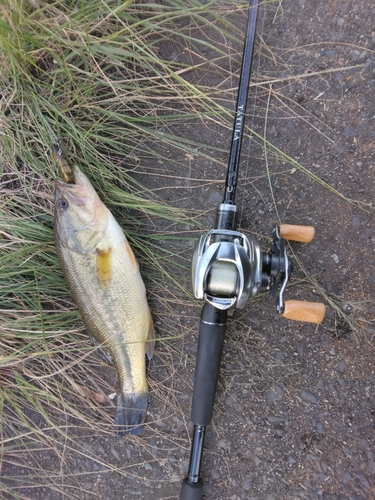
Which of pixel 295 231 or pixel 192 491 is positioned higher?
pixel 295 231

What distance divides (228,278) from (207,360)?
1.52 feet

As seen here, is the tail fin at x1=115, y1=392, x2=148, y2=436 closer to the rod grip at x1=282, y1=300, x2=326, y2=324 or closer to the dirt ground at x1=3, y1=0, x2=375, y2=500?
the dirt ground at x1=3, y1=0, x2=375, y2=500

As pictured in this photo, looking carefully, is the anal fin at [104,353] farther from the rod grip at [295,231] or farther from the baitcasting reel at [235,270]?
the rod grip at [295,231]

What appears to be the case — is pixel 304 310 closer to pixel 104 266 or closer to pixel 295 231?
pixel 295 231

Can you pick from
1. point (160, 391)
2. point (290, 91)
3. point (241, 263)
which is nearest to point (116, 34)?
point (290, 91)

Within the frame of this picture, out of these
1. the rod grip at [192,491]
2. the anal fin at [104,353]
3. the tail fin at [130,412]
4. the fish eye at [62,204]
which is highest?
the fish eye at [62,204]

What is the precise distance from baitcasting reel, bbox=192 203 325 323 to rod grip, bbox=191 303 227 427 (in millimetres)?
127

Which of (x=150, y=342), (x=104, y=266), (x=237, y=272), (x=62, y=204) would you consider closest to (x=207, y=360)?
(x=150, y=342)

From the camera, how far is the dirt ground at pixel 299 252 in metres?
1.85

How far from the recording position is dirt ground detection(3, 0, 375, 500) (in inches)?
72.9

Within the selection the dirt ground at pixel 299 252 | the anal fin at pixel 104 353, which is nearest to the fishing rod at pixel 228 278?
the dirt ground at pixel 299 252

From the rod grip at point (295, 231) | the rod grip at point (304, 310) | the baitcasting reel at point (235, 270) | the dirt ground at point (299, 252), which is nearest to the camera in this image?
the baitcasting reel at point (235, 270)

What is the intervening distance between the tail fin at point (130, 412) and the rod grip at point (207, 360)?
12.1 inches

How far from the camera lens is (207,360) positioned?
1648mm
